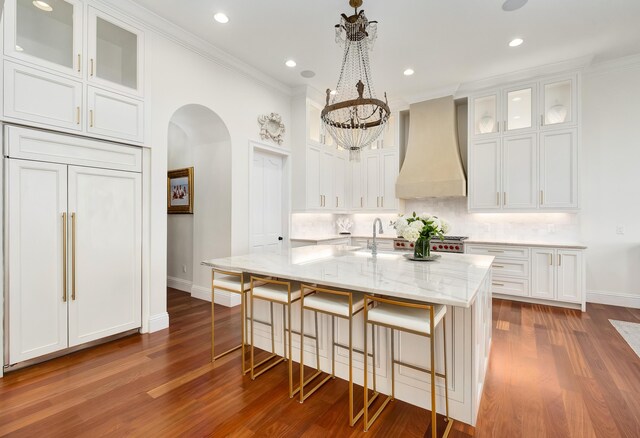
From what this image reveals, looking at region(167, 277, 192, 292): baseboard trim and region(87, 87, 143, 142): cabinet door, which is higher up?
region(87, 87, 143, 142): cabinet door

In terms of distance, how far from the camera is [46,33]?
101 inches

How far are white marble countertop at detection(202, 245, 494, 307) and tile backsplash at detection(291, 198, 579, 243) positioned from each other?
2.52m

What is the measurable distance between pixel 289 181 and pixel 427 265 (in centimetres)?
314

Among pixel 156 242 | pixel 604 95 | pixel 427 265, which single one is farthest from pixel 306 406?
pixel 604 95

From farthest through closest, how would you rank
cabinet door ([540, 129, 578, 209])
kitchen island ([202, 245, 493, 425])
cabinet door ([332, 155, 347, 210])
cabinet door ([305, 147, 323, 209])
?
cabinet door ([332, 155, 347, 210])
cabinet door ([305, 147, 323, 209])
cabinet door ([540, 129, 578, 209])
kitchen island ([202, 245, 493, 425])

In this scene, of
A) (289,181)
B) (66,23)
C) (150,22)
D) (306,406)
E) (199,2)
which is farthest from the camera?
(289,181)

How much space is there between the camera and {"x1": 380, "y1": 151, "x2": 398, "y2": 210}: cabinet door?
5605 mm

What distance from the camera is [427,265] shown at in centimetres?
244

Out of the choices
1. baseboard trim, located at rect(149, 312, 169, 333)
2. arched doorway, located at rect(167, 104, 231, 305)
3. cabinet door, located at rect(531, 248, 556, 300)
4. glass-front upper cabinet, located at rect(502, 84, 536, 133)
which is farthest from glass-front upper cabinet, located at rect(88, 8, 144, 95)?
cabinet door, located at rect(531, 248, 556, 300)

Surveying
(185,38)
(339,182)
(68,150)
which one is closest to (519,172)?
(339,182)

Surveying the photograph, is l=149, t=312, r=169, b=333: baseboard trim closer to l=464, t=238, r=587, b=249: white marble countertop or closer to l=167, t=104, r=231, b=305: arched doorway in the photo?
l=167, t=104, r=231, b=305: arched doorway

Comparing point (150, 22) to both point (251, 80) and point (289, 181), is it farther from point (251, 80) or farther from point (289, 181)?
point (289, 181)

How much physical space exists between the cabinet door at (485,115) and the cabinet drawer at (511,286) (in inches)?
86.1

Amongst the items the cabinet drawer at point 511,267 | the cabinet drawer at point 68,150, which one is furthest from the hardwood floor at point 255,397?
the cabinet drawer at point 68,150
